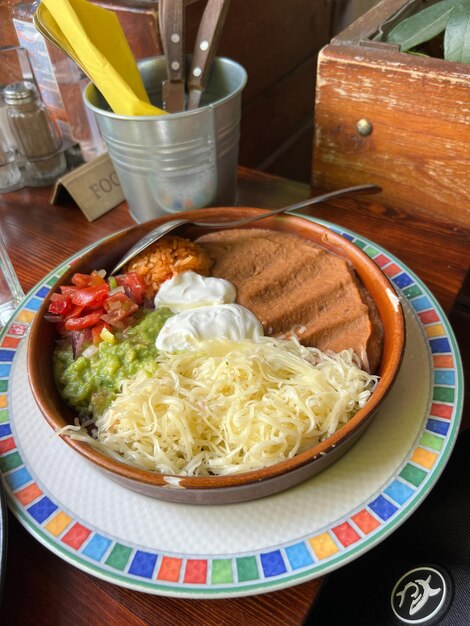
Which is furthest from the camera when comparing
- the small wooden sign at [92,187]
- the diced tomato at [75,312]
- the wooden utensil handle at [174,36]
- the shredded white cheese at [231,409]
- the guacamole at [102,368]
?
the small wooden sign at [92,187]

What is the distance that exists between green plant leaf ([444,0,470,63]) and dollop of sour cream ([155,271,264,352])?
2.60 feet

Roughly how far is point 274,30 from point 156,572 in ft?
7.01

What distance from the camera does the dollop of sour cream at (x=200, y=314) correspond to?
107 centimetres

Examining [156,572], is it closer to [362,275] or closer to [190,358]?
[190,358]

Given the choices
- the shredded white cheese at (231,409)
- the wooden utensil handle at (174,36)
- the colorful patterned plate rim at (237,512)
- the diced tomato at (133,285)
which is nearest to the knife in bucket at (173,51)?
the wooden utensil handle at (174,36)

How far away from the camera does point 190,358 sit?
1.03 meters

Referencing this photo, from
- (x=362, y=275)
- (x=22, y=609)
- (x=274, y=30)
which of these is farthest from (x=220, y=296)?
(x=274, y=30)

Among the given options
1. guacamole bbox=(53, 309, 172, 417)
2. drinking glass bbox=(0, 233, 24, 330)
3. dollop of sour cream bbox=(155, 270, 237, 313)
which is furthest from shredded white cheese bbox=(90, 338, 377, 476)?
drinking glass bbox=(0, 233, 24, 330)

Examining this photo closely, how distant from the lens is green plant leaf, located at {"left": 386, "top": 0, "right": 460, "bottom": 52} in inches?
52.3

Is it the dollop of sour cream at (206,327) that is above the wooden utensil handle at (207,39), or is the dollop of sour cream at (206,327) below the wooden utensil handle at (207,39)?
below

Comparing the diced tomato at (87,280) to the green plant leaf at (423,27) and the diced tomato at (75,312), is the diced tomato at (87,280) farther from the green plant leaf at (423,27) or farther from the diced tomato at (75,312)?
the green plant leaf at (423,27)

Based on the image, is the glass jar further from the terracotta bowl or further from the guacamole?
the guacamole

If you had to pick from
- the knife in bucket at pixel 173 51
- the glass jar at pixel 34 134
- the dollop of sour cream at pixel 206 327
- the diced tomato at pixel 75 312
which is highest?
the knife in bucket at pixel 173 51

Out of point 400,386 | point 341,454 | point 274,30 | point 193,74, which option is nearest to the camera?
point 341,454
